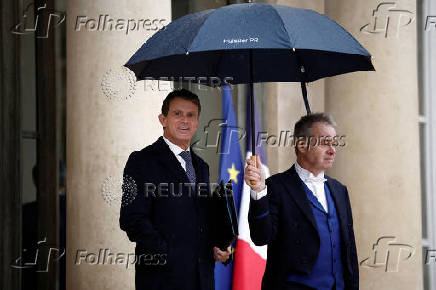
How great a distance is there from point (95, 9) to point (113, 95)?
65 cm

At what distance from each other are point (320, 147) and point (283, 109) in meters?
2.98

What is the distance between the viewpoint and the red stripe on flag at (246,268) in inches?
224

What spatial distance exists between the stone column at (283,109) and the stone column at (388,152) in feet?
2.52

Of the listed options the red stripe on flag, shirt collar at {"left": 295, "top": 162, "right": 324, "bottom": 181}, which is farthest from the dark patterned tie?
the red stripe on flag

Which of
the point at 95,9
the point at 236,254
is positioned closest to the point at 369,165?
the point at 236,254

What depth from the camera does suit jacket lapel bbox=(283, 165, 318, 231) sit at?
3.79m

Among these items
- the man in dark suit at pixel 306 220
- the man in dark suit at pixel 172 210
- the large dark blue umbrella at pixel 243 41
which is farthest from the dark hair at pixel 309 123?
the man in dark suit at pixel 172 210

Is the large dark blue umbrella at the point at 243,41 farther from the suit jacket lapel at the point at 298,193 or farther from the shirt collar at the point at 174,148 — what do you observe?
the suit jacket lapel at the point at 298,193

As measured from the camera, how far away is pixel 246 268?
18.7ft

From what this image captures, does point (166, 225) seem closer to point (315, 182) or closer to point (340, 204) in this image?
point (315, 182)

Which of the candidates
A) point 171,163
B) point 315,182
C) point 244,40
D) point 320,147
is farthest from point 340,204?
point 244,40

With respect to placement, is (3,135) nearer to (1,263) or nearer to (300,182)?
(1,263)

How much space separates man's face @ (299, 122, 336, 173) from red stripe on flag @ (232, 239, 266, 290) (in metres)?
2.02

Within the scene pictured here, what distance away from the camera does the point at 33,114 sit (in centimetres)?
535
